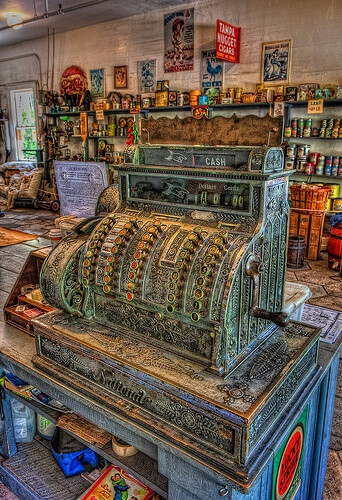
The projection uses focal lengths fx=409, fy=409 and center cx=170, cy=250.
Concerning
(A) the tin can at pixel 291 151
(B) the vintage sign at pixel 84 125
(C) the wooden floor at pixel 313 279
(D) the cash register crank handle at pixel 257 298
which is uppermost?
(B) the vintage sign at pixel 84 125

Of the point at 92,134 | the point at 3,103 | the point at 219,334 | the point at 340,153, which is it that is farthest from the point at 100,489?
the point at 3,103

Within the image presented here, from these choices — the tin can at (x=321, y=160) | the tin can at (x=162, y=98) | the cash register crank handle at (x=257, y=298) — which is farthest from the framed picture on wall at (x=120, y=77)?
the cash register crank handle at (x=257, y=298)

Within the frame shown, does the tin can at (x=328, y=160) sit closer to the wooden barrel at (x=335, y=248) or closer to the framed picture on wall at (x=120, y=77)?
the wooden barrel at (x=335, y=248)

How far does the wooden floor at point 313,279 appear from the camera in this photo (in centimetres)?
204

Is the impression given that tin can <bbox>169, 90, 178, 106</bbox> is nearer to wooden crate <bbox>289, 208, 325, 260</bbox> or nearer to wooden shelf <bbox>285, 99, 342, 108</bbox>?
wooden shelf <bbox>285, 99, 342, 108</bbox>

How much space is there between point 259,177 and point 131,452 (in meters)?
1.01

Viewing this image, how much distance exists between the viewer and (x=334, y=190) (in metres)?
5.81

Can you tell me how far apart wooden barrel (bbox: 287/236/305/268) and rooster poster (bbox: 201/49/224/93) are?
3.07 metres

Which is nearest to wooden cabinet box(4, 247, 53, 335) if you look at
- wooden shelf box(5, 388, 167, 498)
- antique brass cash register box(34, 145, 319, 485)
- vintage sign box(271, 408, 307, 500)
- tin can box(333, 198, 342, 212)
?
antique brass cash register box(34, 145, 319, 485)

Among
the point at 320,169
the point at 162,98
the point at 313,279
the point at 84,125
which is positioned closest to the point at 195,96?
the point at 162,98

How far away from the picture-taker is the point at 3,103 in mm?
10469

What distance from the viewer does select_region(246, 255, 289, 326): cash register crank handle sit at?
47.4 inches

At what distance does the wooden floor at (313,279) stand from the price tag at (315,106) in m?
1.96

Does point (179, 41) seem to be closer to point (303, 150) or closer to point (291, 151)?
point (291, 151)
